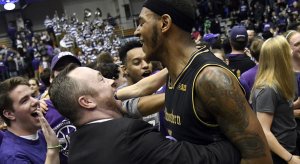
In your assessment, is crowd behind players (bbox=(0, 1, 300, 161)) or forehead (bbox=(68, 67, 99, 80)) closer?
forehead (bbox=(68, 67, 99, 80))

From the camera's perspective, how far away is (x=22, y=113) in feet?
8.96

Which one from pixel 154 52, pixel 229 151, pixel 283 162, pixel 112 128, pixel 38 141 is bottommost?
pixel 283 162

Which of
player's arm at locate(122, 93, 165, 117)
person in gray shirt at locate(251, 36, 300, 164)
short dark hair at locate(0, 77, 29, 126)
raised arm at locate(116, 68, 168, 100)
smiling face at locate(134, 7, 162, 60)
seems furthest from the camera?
person in gray shirt at locate(251, 36, 300, 164)

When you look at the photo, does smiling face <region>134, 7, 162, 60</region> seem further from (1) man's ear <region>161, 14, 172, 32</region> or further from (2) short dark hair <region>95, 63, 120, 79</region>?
(2) short dark hair <region>95, 63, 120, 79</region>

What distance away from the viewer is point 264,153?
163 cm

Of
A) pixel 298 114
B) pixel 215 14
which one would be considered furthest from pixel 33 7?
pixel 298 114

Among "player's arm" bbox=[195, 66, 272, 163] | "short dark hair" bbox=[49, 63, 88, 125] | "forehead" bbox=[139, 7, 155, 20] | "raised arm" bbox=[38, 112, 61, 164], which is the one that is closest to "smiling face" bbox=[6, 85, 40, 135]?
"raised arm" bbox=[38, 112, 61, 164]

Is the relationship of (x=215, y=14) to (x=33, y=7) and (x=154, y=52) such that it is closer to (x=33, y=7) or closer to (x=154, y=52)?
(x=33, y=7)

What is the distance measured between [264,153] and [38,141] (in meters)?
1.67

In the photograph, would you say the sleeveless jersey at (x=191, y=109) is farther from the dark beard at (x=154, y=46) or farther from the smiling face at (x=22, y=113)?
the smiling face at (x=22, y=113)

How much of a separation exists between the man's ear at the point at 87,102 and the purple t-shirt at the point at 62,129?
122 centimetres

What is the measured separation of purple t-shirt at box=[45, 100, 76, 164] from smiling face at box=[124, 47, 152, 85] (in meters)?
0.85

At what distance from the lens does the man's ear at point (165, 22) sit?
1.80 m

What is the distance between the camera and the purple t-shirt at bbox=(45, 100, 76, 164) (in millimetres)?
2890
